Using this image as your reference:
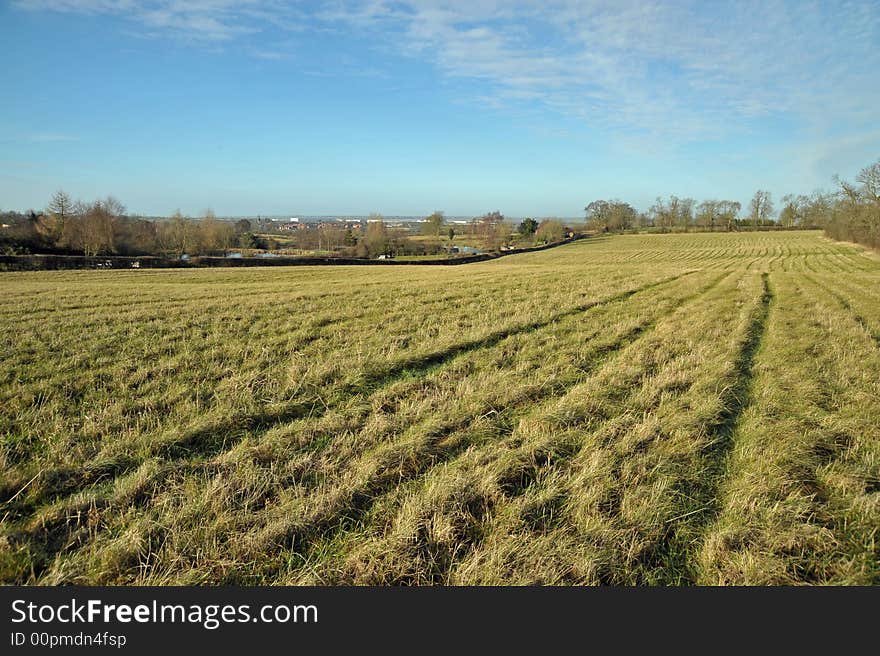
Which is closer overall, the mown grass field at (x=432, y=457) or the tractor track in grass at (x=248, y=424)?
the mown grass field at (x=432, y=457)

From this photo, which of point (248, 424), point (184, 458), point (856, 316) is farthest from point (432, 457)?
point (856, 316)

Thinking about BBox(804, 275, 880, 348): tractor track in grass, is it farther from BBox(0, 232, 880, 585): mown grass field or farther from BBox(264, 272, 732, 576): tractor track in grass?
BBox(264, 272, 732, 576): tractor track in grass

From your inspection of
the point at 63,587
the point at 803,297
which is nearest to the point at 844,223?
the point at 803,297

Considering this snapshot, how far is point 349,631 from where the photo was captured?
2688 millimetres

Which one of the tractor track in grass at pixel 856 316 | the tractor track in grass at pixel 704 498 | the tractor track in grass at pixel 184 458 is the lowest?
the tractor track in grass at pixel 704 498

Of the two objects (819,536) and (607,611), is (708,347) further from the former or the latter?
(607,611)

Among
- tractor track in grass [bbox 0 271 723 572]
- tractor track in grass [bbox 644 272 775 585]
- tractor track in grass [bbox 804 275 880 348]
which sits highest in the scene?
tractor track in grass [bbox 804 275 880 348]

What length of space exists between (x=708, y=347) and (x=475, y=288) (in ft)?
32.0

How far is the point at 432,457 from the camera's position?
14.9 feet

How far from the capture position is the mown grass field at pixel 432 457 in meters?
3.14

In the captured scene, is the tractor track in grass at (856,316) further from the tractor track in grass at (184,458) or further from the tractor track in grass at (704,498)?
the tractor track in grass at (184,458)

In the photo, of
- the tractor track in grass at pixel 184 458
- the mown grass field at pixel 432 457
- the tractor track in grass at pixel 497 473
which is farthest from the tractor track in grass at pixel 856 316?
the tractor track in grass at pixel 184 458

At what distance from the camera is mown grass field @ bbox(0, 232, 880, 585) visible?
3.14 metres

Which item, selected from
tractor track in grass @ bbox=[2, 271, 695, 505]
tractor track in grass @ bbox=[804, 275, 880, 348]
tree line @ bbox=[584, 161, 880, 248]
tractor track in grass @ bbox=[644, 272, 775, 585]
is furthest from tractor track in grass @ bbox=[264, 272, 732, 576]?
tree line @ bbox=[584, 161, 880, 248]
